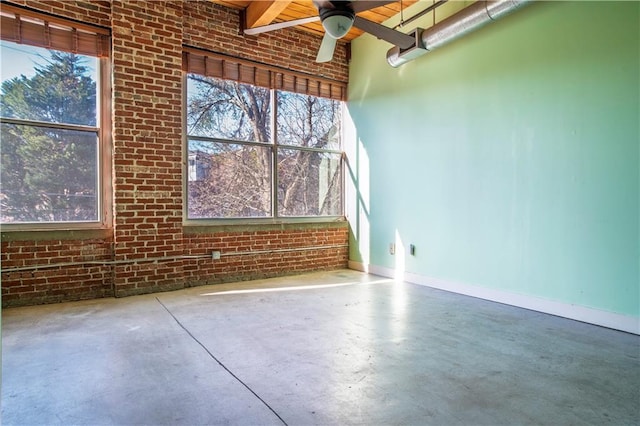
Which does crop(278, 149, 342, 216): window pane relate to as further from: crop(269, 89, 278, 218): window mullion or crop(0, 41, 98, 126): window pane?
crop(0, 41, 98, 126): window pane

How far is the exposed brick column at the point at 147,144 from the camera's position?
170 inches

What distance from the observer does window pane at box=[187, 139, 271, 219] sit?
4965 mm

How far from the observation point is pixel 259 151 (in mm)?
5453

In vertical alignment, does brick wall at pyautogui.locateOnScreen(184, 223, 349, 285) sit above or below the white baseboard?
above

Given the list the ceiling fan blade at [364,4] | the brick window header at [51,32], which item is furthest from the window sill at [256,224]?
the ceiling fan blade at [364,4]

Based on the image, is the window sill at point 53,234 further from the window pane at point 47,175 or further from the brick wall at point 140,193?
the window pane at point 47,175

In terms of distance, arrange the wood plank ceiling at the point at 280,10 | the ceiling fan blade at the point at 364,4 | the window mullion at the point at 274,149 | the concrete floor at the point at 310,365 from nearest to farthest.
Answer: the concrete floor at the point at 310,365 → the ceiling fan blade at the point at 364,4 → the wood plank ceiling at the point at 280,10 → the window mullion at the point at 274,149

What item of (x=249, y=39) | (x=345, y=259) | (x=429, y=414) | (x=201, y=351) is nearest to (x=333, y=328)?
(x=201, y=351)

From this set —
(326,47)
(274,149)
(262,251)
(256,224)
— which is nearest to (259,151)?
(274,149)

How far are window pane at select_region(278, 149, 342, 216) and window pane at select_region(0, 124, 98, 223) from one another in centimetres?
240

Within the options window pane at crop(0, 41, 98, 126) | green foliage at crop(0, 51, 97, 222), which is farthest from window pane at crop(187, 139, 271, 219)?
window pane at crop(0, 41, 98, 126)

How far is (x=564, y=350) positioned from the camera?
2824mm

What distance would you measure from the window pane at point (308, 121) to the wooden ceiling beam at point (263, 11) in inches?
39.1

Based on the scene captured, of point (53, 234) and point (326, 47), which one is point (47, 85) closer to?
point (53, 234)
